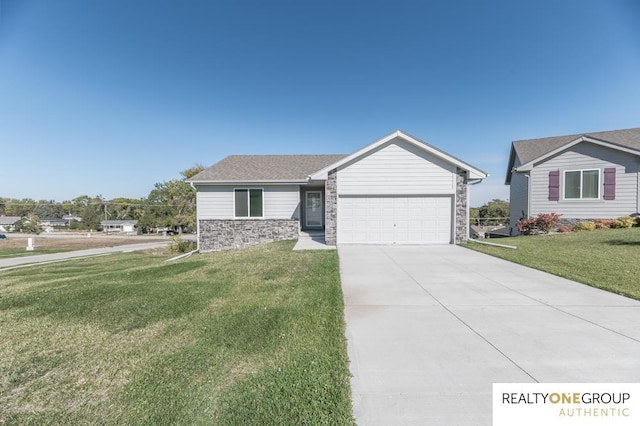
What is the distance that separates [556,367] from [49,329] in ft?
22.2

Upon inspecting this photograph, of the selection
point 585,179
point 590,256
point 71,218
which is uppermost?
point 585,179

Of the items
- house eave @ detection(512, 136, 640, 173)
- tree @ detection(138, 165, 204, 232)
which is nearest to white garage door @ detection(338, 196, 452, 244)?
house eave @ detection(512, 136, 640, 173)

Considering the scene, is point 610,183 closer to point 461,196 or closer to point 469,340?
point 461,196

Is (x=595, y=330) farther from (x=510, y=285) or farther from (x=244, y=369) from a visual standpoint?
(x=244, y=369)

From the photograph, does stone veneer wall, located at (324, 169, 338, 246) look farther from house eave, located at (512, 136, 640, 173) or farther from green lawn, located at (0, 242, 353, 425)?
house eave, located at (512, 136, 640, 173)

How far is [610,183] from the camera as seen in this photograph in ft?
41.4

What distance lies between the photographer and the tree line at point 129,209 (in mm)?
40969

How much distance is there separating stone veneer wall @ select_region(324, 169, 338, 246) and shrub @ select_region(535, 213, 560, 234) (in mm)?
10735

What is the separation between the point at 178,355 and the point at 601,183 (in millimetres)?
18469

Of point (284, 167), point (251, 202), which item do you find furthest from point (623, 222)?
point (251, 202)

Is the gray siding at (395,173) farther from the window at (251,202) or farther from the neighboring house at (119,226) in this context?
the neighboring house at (119,226)

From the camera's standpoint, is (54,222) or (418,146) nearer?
(418,146)

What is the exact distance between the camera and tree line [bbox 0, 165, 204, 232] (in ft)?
134

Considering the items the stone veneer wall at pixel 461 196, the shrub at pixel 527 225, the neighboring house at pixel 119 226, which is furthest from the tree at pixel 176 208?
the shrub at pixel 527 225
